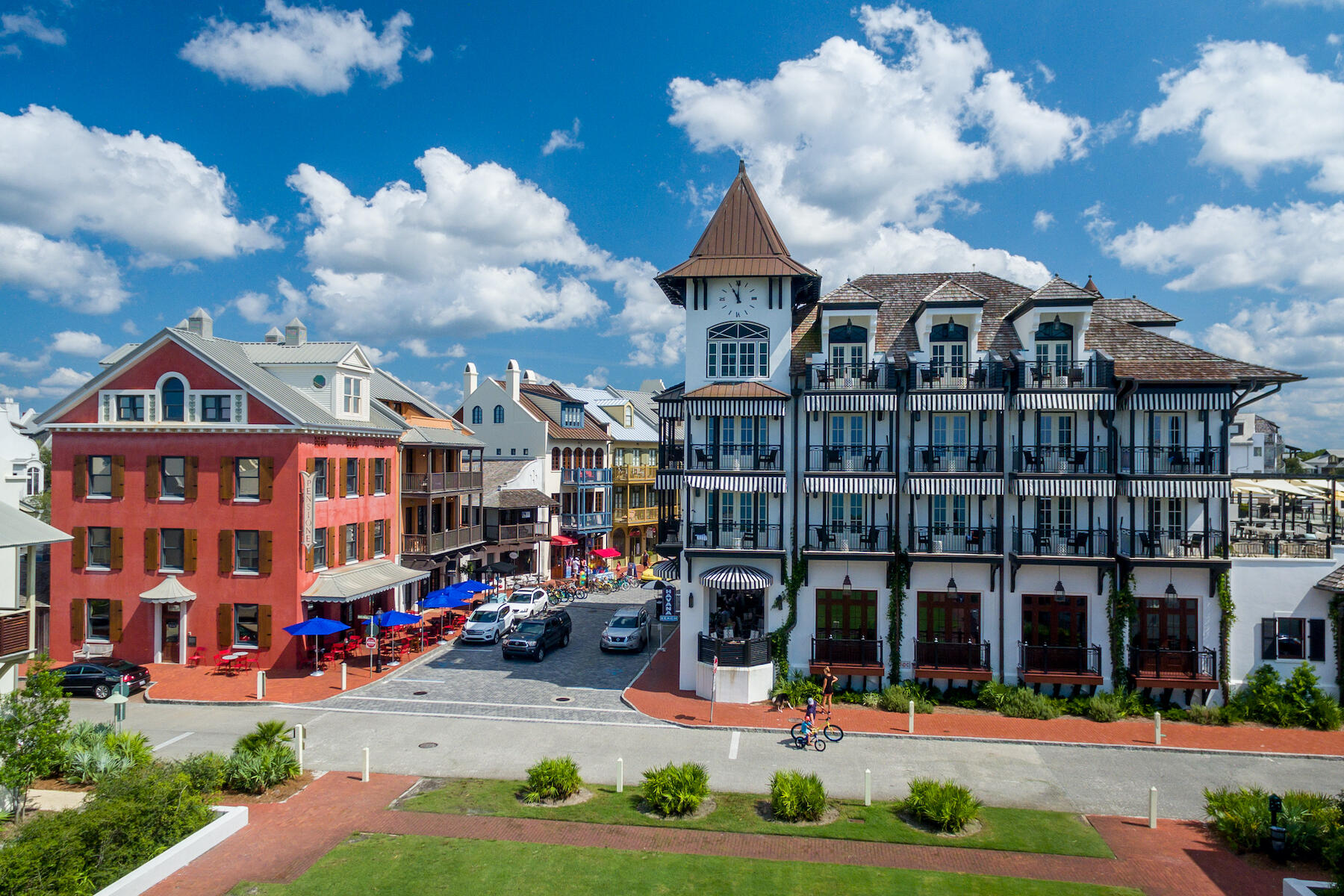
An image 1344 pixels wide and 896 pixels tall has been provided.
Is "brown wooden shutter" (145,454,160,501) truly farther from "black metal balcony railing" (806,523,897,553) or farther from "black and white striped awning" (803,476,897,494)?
"black metal balcony railing" (806,523,897,553)

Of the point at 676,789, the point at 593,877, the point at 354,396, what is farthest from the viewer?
the point at 354,396

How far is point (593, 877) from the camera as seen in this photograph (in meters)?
14.4

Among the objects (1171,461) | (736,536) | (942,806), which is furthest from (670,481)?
(1171,461)

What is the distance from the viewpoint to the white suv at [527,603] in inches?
1479

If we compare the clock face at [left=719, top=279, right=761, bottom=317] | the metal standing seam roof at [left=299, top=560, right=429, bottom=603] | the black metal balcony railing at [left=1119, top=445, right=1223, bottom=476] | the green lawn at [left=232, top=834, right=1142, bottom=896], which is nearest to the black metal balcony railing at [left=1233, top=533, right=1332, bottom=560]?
the black metal balcony railing at [left=1119, top=445, right=1223, bottom=476]

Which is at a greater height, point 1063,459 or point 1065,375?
point 1065,375

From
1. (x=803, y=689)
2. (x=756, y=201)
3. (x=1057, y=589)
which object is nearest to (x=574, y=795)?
(x=803, y=689)

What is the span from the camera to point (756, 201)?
1115 inches

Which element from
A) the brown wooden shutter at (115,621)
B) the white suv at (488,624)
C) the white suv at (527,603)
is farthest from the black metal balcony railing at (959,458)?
the brown wooden shutter at (115,621)

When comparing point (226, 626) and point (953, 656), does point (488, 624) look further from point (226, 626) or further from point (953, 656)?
point (953, 656)

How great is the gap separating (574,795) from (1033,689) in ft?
50.2

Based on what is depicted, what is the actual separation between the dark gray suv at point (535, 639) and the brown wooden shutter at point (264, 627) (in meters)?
8.67

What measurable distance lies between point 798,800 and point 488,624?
2114 centimetres

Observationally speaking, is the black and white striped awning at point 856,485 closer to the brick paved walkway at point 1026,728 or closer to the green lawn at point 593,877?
the brick paved walkway at point 1026,728
